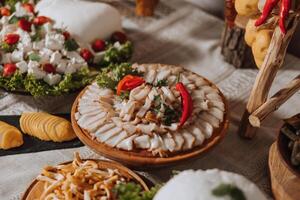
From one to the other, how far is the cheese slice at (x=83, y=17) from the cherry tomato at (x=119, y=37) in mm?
24

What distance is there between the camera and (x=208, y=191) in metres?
1.00

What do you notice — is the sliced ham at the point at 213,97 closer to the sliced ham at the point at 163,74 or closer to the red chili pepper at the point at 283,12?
the sliced ham at the point at 163,74

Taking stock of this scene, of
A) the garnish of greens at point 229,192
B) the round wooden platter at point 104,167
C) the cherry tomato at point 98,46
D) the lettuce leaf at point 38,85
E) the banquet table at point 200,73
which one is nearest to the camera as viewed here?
the garnish of greens at point 229,192

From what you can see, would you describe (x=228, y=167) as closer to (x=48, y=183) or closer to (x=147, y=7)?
(x=48, y=183)

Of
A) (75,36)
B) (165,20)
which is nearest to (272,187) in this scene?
(75,36)

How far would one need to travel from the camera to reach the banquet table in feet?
4.84

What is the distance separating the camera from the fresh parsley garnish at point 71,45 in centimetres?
174

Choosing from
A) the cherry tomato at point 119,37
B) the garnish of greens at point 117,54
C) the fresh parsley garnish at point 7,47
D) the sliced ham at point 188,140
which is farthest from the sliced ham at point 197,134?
the fresh parsley garnish at point 7,47

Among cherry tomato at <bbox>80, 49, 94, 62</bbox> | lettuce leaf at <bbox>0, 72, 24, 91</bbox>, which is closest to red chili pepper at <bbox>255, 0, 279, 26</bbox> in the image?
cherry tomato at <bbox>80, 49, 94, 62</bbox>

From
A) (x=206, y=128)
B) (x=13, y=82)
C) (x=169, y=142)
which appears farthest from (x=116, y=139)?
(x=13, y=82)

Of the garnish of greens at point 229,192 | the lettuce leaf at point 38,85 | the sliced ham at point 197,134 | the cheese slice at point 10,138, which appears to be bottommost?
the cheese slice at point 10,138

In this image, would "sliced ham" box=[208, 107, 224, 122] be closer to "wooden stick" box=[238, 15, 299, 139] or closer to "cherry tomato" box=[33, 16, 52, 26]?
"wooden stick" box=[238, 15, 299, 139]

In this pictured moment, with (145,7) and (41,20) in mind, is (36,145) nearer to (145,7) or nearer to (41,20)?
(41,20)

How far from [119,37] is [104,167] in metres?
0.68
